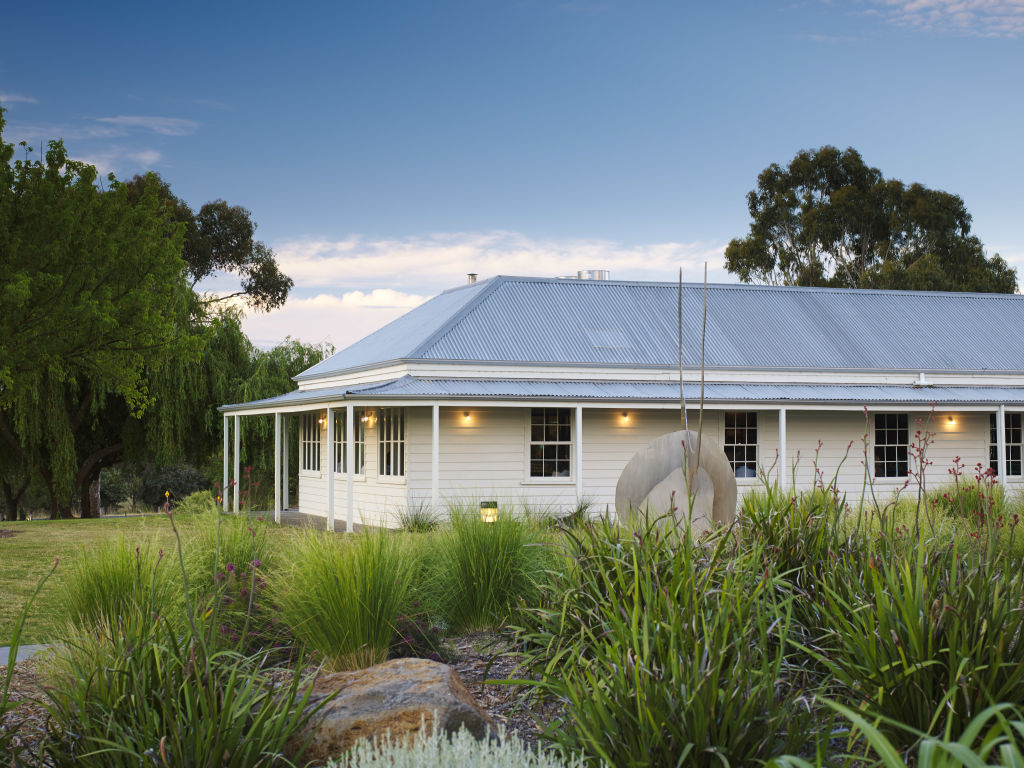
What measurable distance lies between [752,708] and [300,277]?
4154cm

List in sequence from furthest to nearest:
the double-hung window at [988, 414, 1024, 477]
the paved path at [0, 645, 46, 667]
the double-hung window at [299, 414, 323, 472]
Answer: the double-hung window at [299, 414, 323, 472]
the double-hung window at [988, 414, 1024, 477]
the paved path at [0, 645, 46, 667]

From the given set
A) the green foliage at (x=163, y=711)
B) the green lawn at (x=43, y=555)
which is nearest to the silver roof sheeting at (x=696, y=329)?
the green lawn at (x=43, y=555)

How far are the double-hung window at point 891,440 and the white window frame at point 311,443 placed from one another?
40.9 ft

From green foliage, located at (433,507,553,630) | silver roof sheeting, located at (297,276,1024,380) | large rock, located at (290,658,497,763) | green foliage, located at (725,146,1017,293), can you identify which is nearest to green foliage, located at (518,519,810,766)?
large rock, located at (290,658,497,763)

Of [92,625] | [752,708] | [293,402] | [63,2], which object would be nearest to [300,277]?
[63,2]

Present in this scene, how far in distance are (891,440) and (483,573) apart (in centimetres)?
1784

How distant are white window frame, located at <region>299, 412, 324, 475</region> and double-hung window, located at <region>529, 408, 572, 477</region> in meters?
5.45

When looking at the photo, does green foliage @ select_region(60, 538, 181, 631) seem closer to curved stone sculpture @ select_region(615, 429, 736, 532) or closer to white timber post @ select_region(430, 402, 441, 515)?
curved stone sculpture @ select_region(615, 429, 736, 532)

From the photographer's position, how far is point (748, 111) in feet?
91.3

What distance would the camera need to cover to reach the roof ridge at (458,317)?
20625 mm

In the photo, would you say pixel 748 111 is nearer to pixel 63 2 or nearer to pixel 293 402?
pixel 293 402

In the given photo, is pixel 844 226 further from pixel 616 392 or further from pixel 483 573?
pixel 483 573

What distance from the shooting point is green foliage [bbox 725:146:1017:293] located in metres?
46.2

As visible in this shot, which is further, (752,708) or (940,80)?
(940,80)
